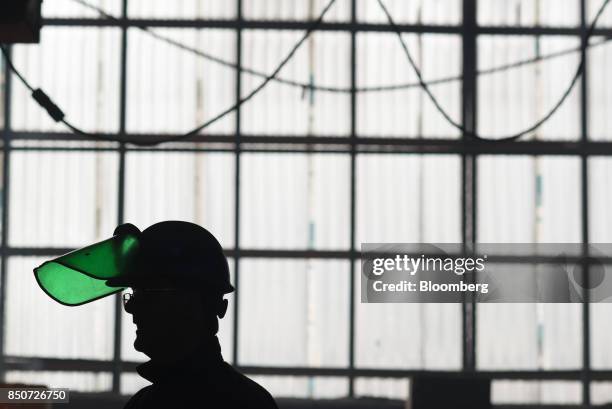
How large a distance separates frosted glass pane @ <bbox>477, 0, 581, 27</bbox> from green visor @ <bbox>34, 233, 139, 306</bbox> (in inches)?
Answer: 283

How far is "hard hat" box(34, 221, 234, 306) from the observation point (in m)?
1.54

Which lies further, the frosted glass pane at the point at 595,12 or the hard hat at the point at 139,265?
the frosted glass pane at the point at 595,12

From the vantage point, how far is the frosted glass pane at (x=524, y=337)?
7.99m

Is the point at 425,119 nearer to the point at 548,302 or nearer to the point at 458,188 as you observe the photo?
the point at 458,188

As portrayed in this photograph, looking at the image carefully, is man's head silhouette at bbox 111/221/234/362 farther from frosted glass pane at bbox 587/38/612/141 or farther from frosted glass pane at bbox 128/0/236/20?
frosted glass pane at bbox 587/38/612/141

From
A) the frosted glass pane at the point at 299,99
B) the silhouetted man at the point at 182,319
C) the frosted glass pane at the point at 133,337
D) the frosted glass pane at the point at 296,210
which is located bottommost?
the frosted glass pane at the point at 133,337

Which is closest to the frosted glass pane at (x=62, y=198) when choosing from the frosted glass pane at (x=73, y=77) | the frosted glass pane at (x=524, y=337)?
the frosted glass pane at (x=73, y=77)

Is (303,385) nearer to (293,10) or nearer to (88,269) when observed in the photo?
(293,10)

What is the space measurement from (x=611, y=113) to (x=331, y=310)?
3.20m

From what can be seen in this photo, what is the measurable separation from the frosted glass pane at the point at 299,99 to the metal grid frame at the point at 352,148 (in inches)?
3.0

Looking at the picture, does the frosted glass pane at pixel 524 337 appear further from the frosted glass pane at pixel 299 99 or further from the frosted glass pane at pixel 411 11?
the frosted glass pane at pixel 411 11

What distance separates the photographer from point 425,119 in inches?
321

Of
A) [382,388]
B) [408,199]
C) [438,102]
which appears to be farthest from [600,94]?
[382,388]

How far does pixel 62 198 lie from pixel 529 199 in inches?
170
